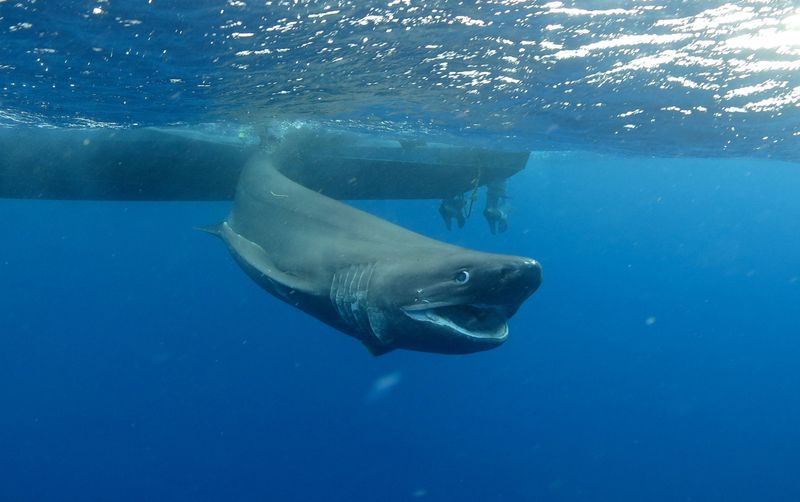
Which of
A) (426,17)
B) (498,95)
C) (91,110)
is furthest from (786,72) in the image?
(91,110)

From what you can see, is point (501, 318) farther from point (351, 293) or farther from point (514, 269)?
point (351, 293)

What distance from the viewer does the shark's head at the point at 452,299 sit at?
158 inches

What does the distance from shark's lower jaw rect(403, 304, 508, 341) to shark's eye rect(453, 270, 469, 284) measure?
1.01ft

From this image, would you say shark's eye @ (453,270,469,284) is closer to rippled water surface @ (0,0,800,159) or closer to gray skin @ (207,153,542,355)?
gray skin @ (207,153,542,355)

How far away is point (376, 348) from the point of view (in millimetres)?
5152

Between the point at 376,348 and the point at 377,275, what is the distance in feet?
2.44

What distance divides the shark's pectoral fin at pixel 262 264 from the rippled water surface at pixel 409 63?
9.88ft

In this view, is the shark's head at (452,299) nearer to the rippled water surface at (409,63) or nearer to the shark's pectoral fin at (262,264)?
the shark's pectoral fin at (262,264)

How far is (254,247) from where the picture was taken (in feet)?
22.9

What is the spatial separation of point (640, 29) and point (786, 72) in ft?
13.2

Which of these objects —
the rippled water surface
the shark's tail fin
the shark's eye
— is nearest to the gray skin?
the shark's eye

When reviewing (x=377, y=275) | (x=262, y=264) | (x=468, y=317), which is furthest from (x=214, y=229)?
(x=468, y=317)

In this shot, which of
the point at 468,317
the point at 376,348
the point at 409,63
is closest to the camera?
the point at 468,317

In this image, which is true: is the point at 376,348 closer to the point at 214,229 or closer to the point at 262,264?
the point at 262,264
